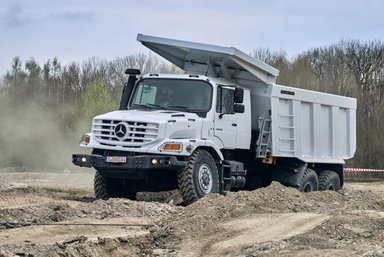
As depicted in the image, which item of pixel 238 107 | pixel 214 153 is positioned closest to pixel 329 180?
pixel 238 107

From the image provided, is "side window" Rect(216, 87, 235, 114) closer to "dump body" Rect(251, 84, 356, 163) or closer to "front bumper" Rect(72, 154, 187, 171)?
"dump body" Rect(251, 84, 356, 163)

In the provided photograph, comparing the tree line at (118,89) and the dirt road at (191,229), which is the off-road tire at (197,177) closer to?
the dirt road at (191,229)

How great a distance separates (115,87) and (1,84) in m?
9.58

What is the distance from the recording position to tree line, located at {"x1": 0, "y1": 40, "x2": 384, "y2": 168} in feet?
147

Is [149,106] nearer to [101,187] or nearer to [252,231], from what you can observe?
[101,187]

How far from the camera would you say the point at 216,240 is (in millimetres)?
9797

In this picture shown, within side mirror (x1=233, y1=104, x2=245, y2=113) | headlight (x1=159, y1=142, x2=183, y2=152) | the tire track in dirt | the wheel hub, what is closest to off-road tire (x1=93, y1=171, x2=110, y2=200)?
headlight (x1=159, y1=142, x2=183, y2=152)

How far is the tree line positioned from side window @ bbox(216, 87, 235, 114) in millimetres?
28385

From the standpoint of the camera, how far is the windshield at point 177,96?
48.7ft

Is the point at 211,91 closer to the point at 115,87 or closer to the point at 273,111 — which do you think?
the point at 273,111

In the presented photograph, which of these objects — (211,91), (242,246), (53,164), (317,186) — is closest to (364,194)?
(317,186)

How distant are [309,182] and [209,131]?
412 centimetres

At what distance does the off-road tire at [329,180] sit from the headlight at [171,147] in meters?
5.97

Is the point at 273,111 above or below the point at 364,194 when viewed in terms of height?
above
